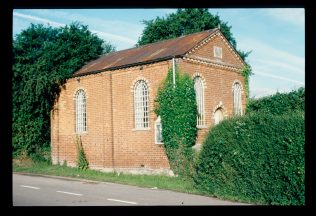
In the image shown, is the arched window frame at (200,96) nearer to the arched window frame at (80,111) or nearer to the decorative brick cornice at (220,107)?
the decorative brick cornice at (220,107)

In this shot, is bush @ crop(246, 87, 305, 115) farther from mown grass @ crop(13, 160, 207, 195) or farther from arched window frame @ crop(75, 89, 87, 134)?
arched window frame @ crop(75, 89, 87, 134)

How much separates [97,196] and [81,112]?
1296 centimetres

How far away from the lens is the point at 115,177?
64.3ft

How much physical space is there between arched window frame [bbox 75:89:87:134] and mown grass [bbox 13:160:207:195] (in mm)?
2835

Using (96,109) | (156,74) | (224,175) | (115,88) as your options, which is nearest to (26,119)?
(96,109)

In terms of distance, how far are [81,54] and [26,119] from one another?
7194 mm

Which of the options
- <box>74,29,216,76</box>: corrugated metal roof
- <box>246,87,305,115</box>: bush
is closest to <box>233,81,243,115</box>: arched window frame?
<box>246,87,305,115</box>: bush

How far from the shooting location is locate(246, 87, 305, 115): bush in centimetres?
2300

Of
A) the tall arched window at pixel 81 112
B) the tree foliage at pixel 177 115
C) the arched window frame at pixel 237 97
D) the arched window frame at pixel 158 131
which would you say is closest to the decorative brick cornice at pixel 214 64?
the arched window frame at pixel 237 97

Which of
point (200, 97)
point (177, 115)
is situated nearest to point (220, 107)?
point (200, 97)

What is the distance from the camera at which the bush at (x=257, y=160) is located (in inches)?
429

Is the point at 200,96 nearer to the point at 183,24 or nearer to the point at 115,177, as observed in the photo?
the point at 115,177

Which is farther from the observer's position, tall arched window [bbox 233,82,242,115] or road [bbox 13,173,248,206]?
tall arched window [bbox 233,82,242,115]
